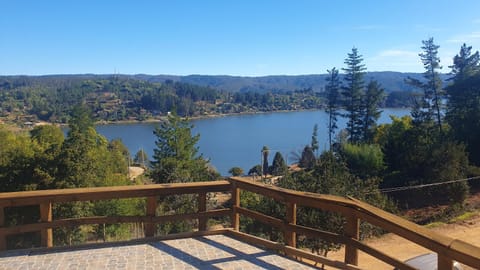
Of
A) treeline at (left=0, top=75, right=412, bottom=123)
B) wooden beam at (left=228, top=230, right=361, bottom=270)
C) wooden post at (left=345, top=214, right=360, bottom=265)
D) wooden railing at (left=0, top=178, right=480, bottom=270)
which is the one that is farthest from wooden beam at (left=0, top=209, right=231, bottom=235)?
treeline at (left=0, top=75, right=412, bottom=123)

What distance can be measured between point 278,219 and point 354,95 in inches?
1735

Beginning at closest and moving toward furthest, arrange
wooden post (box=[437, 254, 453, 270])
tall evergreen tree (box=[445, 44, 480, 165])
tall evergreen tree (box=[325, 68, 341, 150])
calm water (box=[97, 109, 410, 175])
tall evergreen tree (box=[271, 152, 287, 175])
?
wooden post (box=[437, 254, 453, 270]), tall evergreen tree (box=[271, 152, 287, 175]), tall evergreen tree (box=[445, 44, 480, 165]), tall evergreen tree (box=[325, 68, 341, 150]), calm water (box=[97, 109, 410, 175])

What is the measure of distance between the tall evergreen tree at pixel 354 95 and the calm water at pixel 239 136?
1010 centimetres

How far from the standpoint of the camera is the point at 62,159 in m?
16.9

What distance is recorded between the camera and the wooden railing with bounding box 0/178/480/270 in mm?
2842

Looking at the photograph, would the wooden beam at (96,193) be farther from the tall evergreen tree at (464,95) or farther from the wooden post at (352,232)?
the tall evergreen tree at (464,95)

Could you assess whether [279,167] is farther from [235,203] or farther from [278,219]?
[278,219]

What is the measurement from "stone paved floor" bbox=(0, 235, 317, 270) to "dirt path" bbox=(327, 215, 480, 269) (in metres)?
4.24

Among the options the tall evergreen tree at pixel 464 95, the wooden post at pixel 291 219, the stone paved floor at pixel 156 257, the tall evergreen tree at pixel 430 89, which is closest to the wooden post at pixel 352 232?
the stone paved floor at pixel 156 257

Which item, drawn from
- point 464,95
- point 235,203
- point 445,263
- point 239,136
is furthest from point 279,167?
point 239,136

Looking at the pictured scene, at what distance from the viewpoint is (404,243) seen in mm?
9547

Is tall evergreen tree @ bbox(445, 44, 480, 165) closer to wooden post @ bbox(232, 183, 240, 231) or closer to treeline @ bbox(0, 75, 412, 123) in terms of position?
wooden post @ bbox(232, 183, 240, 231)

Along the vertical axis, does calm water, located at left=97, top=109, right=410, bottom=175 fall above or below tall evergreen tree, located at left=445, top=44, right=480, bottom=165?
below

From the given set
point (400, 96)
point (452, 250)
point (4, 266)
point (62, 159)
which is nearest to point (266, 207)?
point (4, 266)
